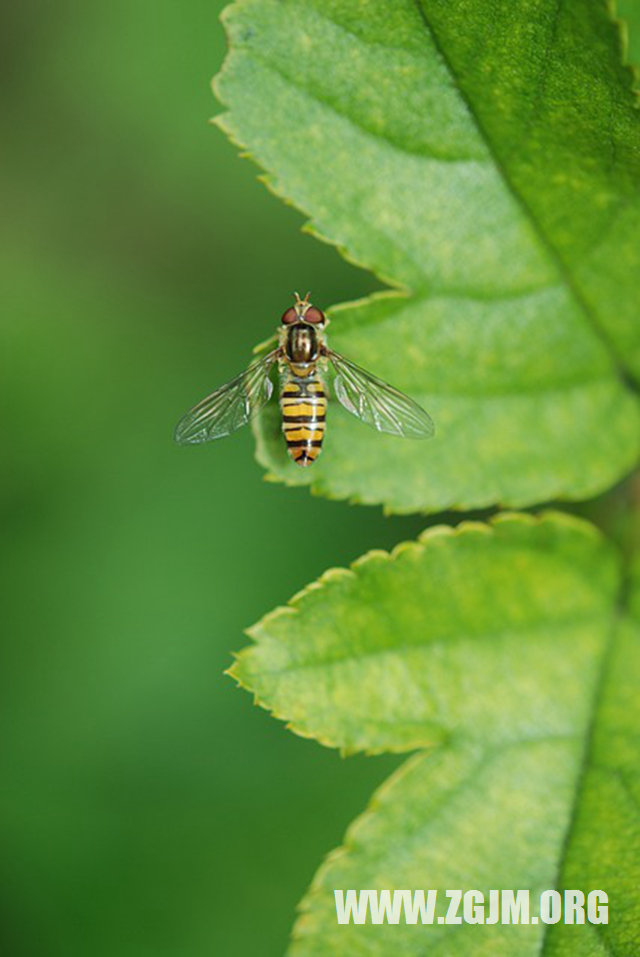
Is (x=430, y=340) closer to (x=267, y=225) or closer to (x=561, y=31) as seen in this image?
(x=561, y=31)

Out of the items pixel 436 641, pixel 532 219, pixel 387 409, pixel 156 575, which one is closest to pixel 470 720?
pixel 436 641

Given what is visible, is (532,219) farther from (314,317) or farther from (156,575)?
(156,575)

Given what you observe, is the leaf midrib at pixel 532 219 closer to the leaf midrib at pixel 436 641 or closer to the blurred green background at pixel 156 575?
the leaf midrib at pixel 436 641

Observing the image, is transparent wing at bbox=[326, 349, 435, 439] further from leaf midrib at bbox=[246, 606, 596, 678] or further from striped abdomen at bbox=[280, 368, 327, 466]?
leaf midrib at bbox=[246, 606, 596, 678]

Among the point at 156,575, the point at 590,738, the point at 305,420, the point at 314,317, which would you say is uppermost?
the point at 314,317

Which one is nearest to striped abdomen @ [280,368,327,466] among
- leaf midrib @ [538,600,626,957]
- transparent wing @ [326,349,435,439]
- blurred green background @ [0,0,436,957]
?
transparent wing @ [326,349,435,439]

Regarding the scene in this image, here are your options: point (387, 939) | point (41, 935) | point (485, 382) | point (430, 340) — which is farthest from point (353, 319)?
point (41, 935)

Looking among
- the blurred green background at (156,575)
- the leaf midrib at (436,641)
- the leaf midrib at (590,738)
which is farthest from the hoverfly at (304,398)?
the blurred green background at (156,575)
